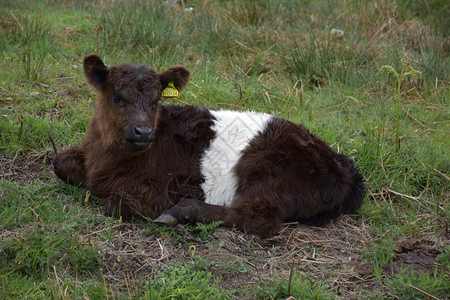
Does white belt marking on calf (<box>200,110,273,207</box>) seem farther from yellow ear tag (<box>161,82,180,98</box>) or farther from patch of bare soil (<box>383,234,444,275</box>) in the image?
patch of bare soil (<box>383,234,444,275</box>)

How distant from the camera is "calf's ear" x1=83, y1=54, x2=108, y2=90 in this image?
16.4ft

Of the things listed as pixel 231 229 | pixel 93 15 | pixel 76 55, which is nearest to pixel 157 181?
pixel 231 229

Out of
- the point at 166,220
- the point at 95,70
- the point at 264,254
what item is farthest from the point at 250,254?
the point at 95,70

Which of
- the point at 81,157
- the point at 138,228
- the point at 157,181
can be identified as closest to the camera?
the point at 138,228

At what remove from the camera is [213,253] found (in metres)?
4.37

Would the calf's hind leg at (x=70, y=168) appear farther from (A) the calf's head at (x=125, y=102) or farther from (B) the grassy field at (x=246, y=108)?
(A) the calf's head at (x=125, y=102)

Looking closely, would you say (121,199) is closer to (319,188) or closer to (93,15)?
(319,188)

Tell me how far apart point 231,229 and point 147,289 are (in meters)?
1.17

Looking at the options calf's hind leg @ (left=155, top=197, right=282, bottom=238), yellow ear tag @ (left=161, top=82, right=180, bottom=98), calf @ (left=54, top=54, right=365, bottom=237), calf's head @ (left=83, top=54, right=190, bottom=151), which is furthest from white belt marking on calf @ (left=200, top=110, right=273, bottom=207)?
calf's head @ (left=83, top=54, right=190, bottom=151)

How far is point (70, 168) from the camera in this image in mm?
5258

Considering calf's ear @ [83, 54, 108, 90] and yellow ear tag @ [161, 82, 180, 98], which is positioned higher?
calf's ear @ [83, 54, 108, 90]

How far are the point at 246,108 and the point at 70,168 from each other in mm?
2607

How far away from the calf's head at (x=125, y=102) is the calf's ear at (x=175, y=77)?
13 centimetres

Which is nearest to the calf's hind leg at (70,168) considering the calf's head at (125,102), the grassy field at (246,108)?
the grassy field at (246,108)
